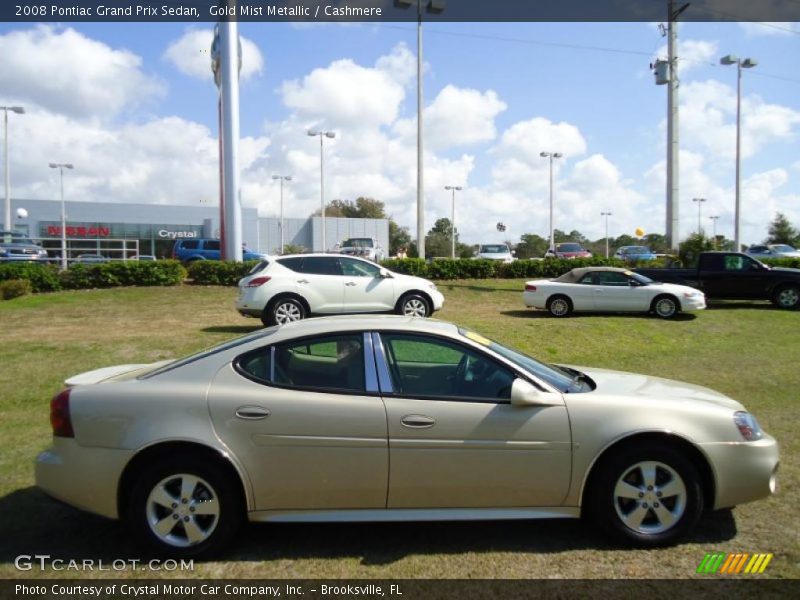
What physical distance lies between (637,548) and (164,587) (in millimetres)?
2768

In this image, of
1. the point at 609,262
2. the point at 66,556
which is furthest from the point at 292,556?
the point at 609,262

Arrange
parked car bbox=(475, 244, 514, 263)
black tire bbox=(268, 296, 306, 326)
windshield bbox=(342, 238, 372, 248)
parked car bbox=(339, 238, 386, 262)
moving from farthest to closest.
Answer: windshield bbox=(342, 238, 372, 248) → parked car bbox=(339, 238, 386, 262) → parked car bbox=(475, 244, 514, 263) → black tire bbox=(268, 296, 306, 326)

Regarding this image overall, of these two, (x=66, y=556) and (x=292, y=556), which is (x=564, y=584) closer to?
(x=292, y=556)

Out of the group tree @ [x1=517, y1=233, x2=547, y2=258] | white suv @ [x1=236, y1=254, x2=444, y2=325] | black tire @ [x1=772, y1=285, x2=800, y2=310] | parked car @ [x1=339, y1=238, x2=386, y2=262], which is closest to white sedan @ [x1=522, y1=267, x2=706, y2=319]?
black tire @ [x1=772, y1=285, x2=800, y2=310]

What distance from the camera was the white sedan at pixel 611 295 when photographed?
1494 centimetres

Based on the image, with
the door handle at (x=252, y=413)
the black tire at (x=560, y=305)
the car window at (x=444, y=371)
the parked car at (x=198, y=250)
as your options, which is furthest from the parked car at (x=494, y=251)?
the door handle at (x=252, y=413)

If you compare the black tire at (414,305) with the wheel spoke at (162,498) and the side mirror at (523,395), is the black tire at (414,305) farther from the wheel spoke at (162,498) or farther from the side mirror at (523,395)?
the wheel spoke at (162,498)

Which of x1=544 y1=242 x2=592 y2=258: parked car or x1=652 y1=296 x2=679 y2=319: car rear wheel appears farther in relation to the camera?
x1=544 y1=242 x2=592 y2=258: parked car

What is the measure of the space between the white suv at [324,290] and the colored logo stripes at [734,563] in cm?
906

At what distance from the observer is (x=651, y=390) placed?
4289mm

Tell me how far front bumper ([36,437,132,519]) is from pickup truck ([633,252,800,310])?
613 inches

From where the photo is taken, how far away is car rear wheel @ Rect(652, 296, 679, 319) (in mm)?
14906

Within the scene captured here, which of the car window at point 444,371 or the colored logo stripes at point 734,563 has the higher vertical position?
the car window at point 444,371

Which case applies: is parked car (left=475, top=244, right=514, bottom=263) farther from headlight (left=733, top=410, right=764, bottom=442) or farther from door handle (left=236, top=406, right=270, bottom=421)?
door handle (left=236, top=406, right=270, bottom=421)
